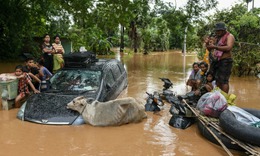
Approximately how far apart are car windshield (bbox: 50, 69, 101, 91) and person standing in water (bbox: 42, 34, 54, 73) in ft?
4.66

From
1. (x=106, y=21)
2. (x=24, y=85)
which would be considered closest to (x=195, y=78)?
(x=24, y=85)

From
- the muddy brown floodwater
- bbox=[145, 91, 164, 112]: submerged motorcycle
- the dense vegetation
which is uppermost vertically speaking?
the dense vegetation

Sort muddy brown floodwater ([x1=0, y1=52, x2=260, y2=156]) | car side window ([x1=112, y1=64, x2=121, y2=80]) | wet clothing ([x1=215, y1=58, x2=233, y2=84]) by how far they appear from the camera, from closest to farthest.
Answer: muddy brown floodwater ([x1=0, y1=52, x2=260, y2=156]) < wet clothing ([x1=215, y1=58, x2=233, y2=84]) < car side window ([x1=112, y1=64, x2=121, y2=80])

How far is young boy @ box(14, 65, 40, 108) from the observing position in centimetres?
735

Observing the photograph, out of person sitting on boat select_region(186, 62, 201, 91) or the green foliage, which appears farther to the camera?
the green foliage

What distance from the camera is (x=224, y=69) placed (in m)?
6.79

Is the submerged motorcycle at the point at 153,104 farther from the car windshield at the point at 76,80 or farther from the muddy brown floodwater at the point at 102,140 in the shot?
the car windshield at the point at 76,80

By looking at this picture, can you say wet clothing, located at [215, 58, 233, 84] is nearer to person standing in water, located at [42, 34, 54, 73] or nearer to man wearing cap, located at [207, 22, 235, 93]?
man wearing cap, located at [207, 22, 235, 93]

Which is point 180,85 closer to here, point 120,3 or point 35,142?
point 120,3

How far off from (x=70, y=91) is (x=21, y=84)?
1.59m

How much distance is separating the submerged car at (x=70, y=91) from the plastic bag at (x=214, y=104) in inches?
91.6

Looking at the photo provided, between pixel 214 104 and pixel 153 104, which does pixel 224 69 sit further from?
pixel 153 104

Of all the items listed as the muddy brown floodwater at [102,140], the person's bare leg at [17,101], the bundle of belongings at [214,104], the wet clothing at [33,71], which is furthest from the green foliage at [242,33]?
the person's bare leg at [17,101]

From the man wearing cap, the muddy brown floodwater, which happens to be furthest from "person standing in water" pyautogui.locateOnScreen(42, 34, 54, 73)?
the man wearing cap
